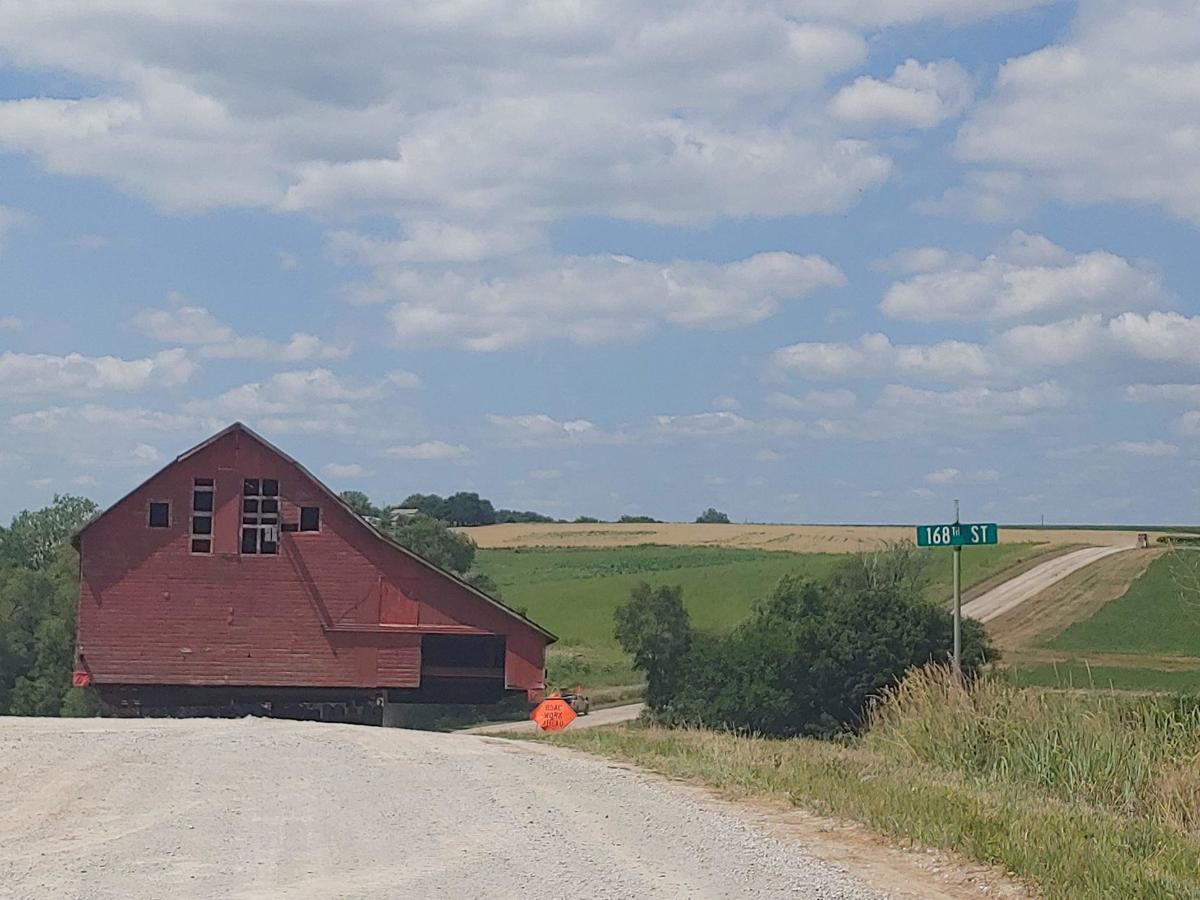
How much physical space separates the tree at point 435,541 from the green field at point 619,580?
17.7 feet

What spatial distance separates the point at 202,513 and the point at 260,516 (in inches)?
63.1

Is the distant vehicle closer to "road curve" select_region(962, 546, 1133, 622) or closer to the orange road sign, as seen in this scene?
the orange road sign

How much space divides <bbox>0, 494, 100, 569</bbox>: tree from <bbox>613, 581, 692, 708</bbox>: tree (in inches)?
1624

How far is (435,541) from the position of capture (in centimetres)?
6944

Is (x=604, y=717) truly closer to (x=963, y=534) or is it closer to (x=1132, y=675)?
(x=1132, y=675)

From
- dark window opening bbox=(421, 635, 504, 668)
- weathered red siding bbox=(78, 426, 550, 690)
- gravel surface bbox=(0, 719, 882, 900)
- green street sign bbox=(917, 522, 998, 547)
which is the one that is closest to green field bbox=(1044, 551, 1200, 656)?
dark window opening bbox=(421, 635, 504, 668)

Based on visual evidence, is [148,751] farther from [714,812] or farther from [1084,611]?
[1084,611]

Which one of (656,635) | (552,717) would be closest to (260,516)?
(552,717)

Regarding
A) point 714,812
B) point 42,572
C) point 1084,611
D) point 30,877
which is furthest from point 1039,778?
point 42,572

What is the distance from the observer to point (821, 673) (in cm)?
5088

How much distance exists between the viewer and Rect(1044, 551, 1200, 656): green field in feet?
188

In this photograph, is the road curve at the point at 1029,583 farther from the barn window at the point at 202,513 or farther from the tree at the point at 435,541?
the barn window at the point at 202,513

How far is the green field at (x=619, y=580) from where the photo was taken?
226 feet

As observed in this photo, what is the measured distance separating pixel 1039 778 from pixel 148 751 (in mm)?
8438
